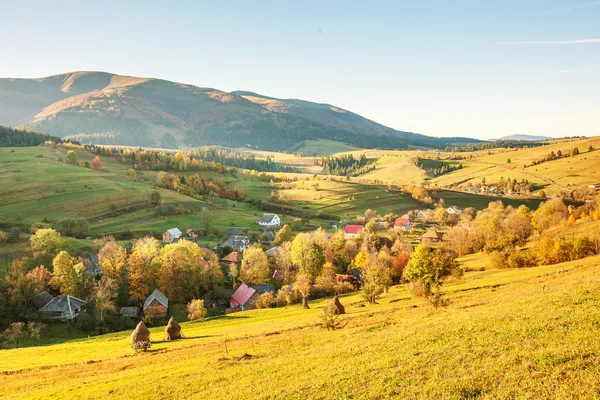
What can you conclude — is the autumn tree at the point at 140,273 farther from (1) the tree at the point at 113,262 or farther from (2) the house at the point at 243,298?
(2) the house at the point at 243,298

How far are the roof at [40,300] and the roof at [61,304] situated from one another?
2222 mm

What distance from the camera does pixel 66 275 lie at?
7200 centimetres

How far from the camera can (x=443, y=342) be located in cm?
2552

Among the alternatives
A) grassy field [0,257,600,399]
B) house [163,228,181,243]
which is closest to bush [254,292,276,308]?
grassy field [0,257,600,399]

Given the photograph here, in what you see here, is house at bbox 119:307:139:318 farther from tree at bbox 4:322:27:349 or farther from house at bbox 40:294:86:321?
tree at bbox 4:322:27:349

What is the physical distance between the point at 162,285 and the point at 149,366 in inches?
1745

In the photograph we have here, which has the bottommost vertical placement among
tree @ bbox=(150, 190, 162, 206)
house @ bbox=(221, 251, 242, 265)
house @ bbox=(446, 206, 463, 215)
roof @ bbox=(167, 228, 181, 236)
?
house @ bbox=(221, 251, 242, 265)

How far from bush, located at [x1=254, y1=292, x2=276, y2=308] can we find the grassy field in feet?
74.8

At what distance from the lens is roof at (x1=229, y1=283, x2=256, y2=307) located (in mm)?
77125

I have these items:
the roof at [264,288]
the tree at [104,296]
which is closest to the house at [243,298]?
the roof at [264,288]

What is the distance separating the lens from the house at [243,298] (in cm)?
7650

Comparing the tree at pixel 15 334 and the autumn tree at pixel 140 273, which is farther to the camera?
the autumn tree at pixel 140 273

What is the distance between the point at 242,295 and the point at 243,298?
3.87ft

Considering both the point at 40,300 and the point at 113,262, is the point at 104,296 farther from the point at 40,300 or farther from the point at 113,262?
the point at 40,300
